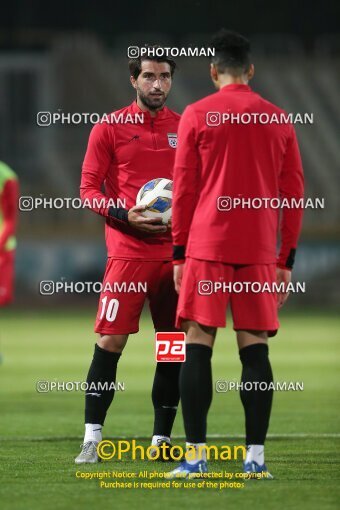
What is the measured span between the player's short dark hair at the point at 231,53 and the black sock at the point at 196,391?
111 cm

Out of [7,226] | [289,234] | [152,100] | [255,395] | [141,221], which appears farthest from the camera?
[7,226]

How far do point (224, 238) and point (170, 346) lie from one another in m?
0.97

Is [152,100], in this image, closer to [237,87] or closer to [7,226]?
[237,87]

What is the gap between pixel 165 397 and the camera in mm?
5871

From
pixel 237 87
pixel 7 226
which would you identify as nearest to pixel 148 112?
pixel 237 87

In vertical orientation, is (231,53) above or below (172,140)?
→ above

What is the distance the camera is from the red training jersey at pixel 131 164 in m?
5.83

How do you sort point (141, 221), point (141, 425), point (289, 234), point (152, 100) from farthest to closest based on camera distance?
1. point (141, 425)
2. point (152, 100)
3. point (141, 221)
4. point (289, 234)

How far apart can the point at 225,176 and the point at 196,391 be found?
2.81 feet

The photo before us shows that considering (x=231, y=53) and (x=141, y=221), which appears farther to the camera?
(x=141, y=221)

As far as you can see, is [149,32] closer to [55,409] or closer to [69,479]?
[55,409]

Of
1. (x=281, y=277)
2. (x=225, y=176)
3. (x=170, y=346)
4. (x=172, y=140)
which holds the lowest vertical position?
(x=170, y=346)

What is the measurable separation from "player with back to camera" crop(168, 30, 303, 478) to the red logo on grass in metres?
0.74

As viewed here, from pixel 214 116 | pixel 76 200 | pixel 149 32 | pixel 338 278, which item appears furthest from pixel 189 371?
pixel 149 32
